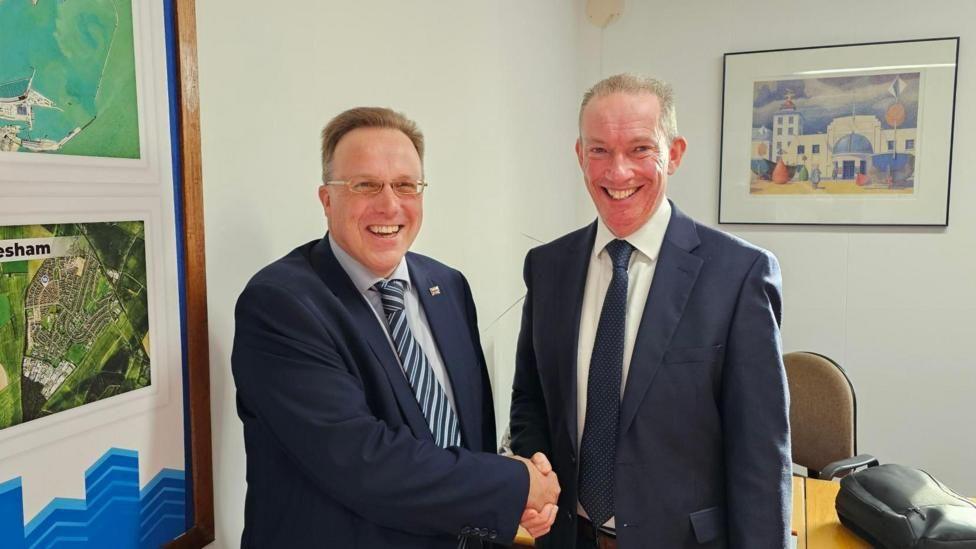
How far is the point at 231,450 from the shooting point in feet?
4.51

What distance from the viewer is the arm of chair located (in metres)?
2.36

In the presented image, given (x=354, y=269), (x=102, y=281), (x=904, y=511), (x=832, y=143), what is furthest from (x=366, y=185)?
(x=832, y=143)

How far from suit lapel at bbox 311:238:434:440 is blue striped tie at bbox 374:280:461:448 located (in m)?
0.02

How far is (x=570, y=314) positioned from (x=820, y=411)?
166 cm

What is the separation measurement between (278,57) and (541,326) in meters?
0.82

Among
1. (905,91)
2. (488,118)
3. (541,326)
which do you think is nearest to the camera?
(541,326)

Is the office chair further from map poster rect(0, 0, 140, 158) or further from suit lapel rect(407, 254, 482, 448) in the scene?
map poster rect(0, 0, 140, 158)

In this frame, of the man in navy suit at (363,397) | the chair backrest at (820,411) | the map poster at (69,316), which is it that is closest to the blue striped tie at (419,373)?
the man in navy suit at (363,397)

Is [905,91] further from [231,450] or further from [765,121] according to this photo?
[231,450]

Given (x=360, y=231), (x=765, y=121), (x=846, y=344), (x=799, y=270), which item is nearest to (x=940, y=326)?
(x=846, y=344)

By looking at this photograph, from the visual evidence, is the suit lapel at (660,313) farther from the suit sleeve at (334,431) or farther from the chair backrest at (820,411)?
the chair backrest at (820,411)

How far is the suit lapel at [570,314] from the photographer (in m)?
1.48

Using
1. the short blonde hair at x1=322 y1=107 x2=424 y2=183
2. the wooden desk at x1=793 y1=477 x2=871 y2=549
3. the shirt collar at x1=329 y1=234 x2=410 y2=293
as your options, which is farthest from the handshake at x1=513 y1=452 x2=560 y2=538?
the wooden desk at x1=793 y1=477 x2=871 y2=549

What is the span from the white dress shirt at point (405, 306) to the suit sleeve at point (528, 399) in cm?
27
